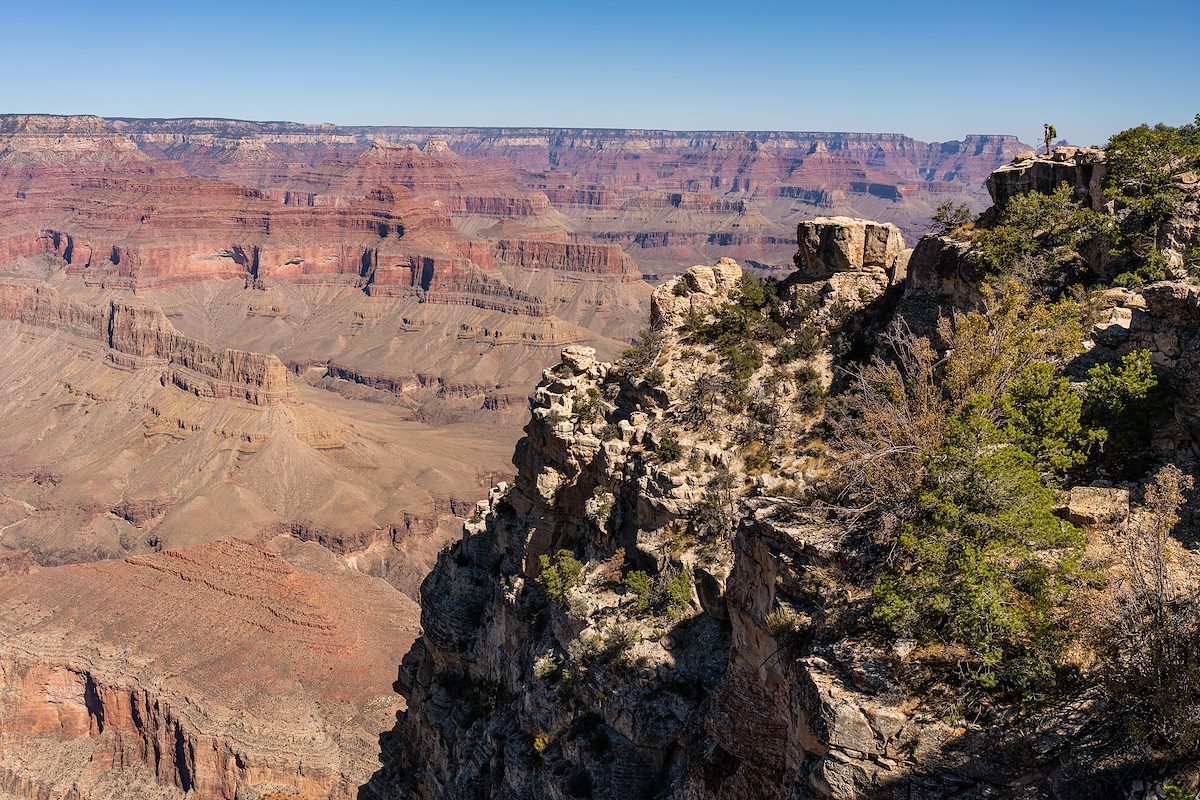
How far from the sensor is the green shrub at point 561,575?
25453 millimetres

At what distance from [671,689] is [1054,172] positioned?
17.8m

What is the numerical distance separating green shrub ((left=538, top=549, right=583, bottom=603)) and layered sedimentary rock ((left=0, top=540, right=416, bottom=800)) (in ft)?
97.9

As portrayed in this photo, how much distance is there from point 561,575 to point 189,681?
126 ft

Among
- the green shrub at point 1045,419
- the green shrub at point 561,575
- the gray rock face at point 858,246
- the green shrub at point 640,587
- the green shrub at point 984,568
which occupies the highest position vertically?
the gray rock face at point 858,246

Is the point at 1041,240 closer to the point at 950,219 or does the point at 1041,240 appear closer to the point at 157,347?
the point at 950,219

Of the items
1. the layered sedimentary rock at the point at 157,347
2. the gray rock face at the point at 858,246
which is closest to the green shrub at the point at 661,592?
the gray rock face at the point at 858,246

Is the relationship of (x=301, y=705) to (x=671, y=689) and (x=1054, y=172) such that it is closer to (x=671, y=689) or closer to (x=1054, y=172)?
(x=671, y=689)

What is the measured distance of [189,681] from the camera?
178ft

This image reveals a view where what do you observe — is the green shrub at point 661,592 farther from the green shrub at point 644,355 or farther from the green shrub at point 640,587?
the green shrub at point 644,355

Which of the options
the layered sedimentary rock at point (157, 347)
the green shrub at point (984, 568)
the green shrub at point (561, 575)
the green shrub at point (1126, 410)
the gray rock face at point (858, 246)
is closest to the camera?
the green shrub at point (984, 568)

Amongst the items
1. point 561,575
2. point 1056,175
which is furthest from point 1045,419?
point 561,575

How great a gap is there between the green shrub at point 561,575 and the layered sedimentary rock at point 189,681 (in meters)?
29.9

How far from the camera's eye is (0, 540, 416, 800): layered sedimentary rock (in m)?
50.2

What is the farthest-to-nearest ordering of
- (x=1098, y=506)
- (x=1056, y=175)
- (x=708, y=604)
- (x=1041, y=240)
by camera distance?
(x=1056, y=175) → (x=1041, y=240) → (x=708, y=604) → (x=1098, y=506)
